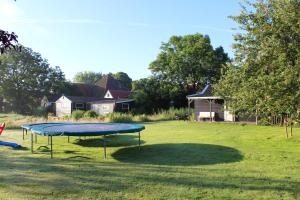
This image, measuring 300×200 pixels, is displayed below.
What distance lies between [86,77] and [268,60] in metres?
97.8

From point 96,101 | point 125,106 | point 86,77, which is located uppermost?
point 86,77

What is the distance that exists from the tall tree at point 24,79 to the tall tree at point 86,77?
4425 centimetres

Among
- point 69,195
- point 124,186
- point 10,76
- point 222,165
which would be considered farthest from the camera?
point 10,76

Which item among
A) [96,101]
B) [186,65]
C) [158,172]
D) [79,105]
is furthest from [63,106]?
[158,172]

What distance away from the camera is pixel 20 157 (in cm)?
1042

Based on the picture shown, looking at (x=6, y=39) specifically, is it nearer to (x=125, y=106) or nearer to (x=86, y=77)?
(x=125, y=106)

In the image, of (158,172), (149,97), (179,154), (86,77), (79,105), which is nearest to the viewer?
(158,172)

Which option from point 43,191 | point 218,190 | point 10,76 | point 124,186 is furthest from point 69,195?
point 10,76

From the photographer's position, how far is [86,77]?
105625 mm

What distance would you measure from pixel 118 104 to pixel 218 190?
37498 mm

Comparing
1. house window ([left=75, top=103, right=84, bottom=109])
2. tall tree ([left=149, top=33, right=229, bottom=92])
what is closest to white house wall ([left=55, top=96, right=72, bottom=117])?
house window ([left=75, top=103, right=84, bottom=109])

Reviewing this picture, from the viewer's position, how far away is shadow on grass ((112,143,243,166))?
9.16 meters

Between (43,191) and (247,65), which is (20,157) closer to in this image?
(43,191)

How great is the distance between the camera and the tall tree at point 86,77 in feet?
344
